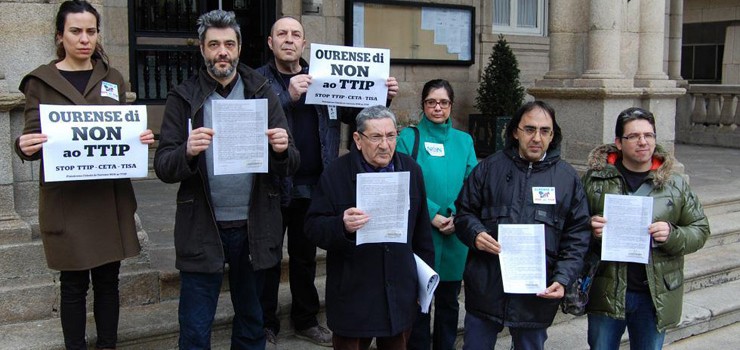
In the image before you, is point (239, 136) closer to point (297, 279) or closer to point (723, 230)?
point (297, 279)

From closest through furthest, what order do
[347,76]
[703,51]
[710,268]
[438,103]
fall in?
[438,103], [347,76], [710,268], [703,51]

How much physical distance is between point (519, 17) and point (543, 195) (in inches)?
382

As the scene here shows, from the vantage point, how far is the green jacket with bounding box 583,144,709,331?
13.2 feet

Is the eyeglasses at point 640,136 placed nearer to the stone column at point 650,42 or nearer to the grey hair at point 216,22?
the grey hair at point 216,22

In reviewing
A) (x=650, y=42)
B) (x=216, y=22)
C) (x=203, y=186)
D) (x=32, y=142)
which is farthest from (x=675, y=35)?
(x=32, y=142)

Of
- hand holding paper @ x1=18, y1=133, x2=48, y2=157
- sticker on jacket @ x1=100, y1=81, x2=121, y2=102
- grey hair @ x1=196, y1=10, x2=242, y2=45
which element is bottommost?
hand holding paper @ x1=18, y1=133, x2=48, y2=157

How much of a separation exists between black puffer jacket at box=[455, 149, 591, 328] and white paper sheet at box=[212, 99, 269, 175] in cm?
114

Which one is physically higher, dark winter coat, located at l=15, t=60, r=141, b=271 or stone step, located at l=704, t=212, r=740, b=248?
dark winter coat, located at l=15, t=60, r=141, b=271

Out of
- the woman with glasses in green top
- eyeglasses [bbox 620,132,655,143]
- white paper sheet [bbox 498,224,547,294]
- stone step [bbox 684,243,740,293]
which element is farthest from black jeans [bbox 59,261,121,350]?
stone step [bbox 684,243,740,293]

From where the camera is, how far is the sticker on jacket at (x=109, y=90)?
3936 millimetres

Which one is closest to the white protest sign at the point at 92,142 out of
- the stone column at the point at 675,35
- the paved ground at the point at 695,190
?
the paved ground at the point at 695,190

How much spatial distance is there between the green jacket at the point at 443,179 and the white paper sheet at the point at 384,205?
0.73 meters

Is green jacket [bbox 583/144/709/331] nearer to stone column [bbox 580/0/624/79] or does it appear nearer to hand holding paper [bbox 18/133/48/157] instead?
hand holding paper [bbox 18/133/48/157]

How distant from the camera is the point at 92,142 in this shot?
379 cm
